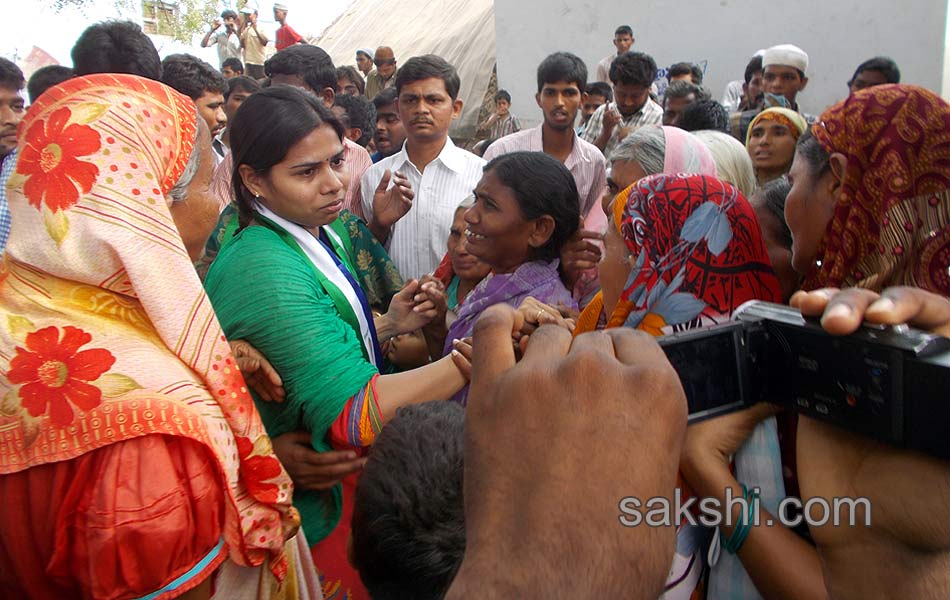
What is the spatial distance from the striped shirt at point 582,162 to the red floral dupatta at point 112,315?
2.60 metres

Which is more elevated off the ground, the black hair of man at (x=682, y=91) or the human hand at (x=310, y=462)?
the black hair of man at (x=682, y=91)

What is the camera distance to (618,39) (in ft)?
32.1

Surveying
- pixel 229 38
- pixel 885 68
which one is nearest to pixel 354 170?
pixel 885 68

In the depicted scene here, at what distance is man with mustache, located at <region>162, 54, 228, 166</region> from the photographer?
15.1 feet

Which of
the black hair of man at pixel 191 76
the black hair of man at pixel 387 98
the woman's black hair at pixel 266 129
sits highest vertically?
the black hair of man at pixel 191 76

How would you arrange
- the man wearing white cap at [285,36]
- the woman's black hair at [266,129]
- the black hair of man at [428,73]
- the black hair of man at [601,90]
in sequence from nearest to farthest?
1. the woman's black hair at [266,129]
2. the black hair of man at [428,73]
3. the black hair of man at [601,90]
4. the man wearing white cap at [285,36]

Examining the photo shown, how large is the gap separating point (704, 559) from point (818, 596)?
303 mm

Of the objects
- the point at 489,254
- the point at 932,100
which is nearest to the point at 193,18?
the point at 489,254

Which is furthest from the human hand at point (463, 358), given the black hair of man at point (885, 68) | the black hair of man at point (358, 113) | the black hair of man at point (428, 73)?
the black hair of man at point (885, 68)

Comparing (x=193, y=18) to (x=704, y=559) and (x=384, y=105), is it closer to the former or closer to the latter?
(x=384, y=105)

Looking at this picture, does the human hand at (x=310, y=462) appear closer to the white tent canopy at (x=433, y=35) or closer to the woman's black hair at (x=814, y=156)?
the woman's black hair at (x=814, y=156)

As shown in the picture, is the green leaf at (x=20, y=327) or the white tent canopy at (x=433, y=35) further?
the white tent canopy at (x=433, y=35)

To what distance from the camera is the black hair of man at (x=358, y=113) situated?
5656 millimetres

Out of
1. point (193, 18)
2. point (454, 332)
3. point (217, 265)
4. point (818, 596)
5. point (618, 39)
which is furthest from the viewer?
point (193, 18)
